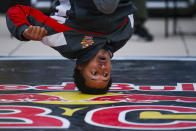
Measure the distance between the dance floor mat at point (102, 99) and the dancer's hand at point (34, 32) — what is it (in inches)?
18.6

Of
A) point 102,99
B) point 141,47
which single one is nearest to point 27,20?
point 102,99

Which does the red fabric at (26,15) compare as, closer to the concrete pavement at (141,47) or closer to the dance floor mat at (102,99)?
the dance floor mat at (102,99)

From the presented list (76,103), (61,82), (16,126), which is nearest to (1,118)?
(16,126)

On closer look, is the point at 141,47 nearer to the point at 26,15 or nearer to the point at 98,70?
the point at 98,70

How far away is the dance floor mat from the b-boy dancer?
0.54 ft

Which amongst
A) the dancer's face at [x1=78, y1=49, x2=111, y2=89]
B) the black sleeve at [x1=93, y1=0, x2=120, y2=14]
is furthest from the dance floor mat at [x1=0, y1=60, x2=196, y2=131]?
the black sleeve at [x1=93, y1=0, x2=120, y2=14]

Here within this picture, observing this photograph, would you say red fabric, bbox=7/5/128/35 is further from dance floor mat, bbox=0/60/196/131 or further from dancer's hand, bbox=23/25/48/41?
dance floor mat, bbox=0/60/196/131

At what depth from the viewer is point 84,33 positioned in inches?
152

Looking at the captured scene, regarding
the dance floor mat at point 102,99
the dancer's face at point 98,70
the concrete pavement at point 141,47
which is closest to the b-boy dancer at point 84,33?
the dancer's face at point 98,70

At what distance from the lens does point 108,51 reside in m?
3.88

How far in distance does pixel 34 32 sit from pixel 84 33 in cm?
43

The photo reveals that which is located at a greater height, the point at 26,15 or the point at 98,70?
the point at 26,15

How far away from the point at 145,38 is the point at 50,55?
197cm

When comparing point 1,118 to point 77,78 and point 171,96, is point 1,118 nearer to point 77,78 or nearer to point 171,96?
point 77,78
